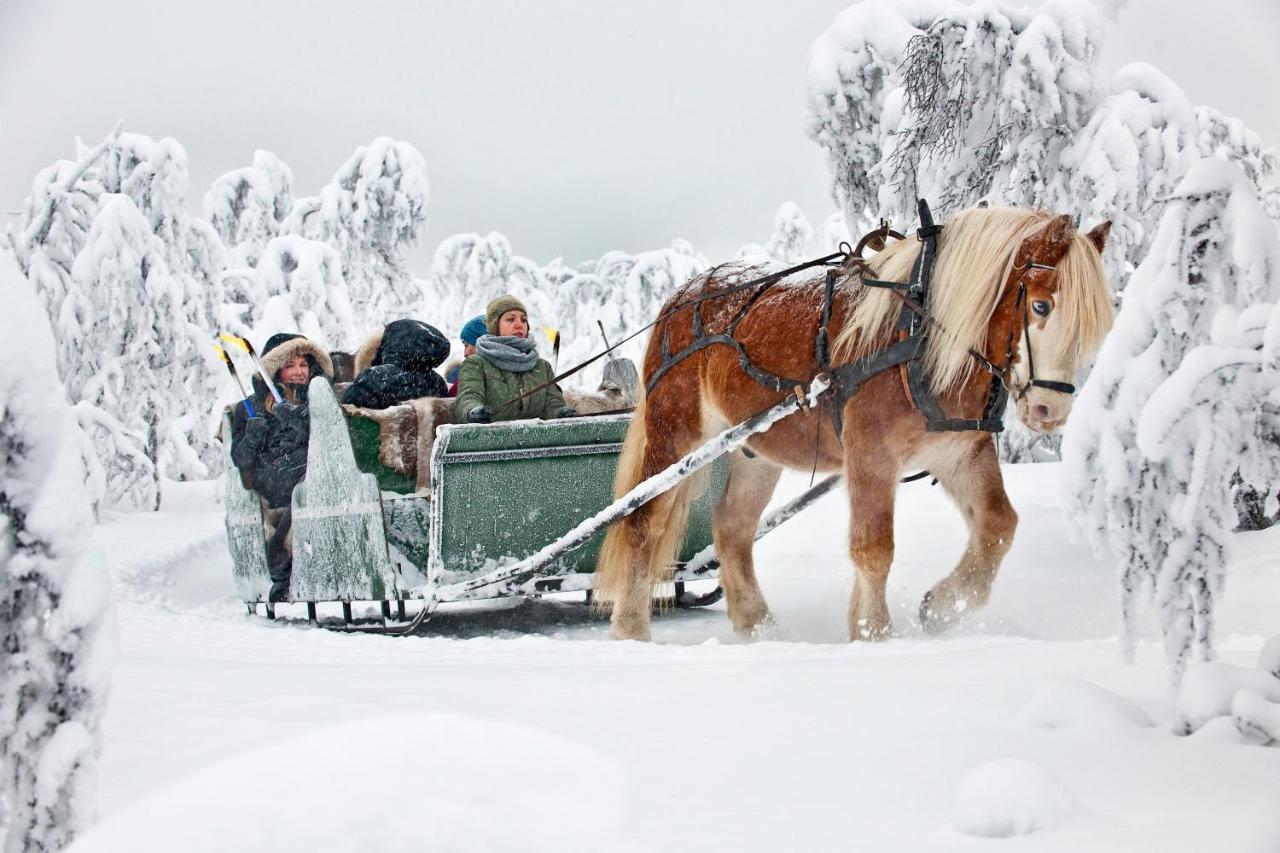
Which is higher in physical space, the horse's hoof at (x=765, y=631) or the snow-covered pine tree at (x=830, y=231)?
the snow-covered pine tree at (x=830, y=231)

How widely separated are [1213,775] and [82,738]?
183 centimetres

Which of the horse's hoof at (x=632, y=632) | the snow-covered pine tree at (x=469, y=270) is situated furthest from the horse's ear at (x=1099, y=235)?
the snow-covered pine tree at (x=469, y=270)

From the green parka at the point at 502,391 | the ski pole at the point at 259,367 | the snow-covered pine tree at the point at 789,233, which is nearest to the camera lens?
the green parka at the point at 502,391

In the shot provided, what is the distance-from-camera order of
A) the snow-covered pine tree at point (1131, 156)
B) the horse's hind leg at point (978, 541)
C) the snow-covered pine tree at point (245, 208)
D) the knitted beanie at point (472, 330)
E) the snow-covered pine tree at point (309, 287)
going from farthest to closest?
the snow-covered pine tree at point (245, 208), the snow-covered pine tree at point (309, 287), the knitted beanie at point (472, 330), the snow-covered pine tree at point (1131, 156), the horse's hind leg at point (978, 541)

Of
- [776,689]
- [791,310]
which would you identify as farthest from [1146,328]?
[791,310]

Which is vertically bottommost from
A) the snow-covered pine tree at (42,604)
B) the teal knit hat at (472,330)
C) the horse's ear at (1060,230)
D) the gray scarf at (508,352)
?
the snow-covered pine tree at (42,604)

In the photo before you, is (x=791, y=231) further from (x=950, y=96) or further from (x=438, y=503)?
(x=438, y=503)

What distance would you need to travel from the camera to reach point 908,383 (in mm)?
3621

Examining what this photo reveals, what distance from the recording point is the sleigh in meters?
4.85

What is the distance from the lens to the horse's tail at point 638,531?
15.4 feet

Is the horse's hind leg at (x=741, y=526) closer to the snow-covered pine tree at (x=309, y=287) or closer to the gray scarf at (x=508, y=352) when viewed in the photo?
the gray scarf at (x=508, y=352)

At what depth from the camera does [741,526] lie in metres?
5.05

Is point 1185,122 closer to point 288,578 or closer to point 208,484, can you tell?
point 288,578

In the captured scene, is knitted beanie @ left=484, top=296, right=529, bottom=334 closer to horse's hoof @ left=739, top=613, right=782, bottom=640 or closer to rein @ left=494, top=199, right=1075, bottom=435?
rein @ left=494, top=199, right=1075, bottom=435
